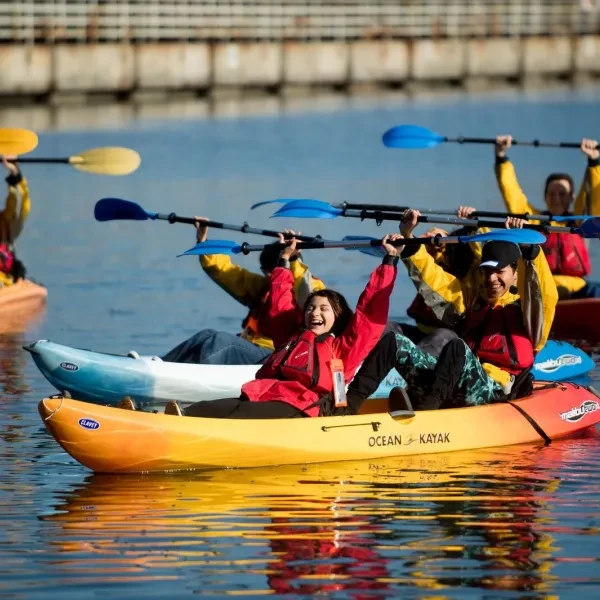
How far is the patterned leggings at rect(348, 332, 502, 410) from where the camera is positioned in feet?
32.8

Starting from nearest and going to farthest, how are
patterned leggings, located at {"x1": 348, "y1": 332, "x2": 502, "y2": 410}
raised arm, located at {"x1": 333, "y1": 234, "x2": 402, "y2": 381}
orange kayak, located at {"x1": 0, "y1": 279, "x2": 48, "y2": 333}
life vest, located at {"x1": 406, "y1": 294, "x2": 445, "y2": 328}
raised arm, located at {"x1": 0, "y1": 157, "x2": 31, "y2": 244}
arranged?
1. raised arm, located at {"x1": 333, "y1": 234, "x2": 402, "y2": 381}
2. patterned leggings, located at {"x1": 348, "y1": 332, "x2": 502, "y2": 410}
3. life vest, located at {"x1": 406, "y1": 294, "x2": 445, "y2": 328}
4. orange kayak, located at {"x1": 0, "y1": 279, "x2": 48, "y2": 333}
5. raised arm, located at {"x1": 0, "y1": 157, "x2": 31, "y2": 244}

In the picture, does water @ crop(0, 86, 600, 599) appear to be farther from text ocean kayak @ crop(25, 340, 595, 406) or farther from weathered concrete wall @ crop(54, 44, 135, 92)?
weathered concrete wall @ crop(54, 44, 135, 92)

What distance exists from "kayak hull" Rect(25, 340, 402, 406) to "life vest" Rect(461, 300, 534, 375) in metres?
1.67

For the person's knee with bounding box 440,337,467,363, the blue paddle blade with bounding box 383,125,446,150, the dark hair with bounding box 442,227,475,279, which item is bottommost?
the dark hair with bounding box 442,227,475,279

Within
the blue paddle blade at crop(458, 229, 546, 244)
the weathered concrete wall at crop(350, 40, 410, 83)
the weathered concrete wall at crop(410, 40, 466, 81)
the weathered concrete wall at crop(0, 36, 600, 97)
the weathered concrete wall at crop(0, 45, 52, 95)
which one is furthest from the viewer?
the weathered concrete wall at crop(410, 40, 466, 81)

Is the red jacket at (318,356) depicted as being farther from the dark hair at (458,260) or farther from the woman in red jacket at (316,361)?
the dark hair at (458,260)

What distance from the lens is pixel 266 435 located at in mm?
9523

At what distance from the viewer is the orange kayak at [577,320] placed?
1511cm

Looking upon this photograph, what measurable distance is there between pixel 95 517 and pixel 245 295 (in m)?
4.22

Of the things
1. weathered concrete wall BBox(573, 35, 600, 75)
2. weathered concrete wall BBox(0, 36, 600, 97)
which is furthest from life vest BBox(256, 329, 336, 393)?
weathered concrete wall BBox(573, 35, 600, 75)

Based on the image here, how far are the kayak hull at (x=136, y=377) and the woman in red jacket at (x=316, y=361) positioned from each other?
87.1 inches

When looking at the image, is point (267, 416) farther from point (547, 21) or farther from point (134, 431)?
point (547, 21)

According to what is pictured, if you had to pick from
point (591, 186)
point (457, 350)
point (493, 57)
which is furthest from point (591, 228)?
point (493, 57)

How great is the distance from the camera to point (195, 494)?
29.9ft
